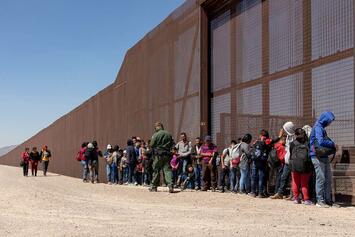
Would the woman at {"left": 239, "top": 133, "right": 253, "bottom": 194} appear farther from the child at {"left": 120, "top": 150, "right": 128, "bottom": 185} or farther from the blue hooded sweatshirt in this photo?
the child at {"left": 120, "top": 150, "right": 128, "bottom": 185}

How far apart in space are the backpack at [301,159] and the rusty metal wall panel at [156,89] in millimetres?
5848

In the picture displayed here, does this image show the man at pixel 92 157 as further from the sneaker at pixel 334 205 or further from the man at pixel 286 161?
the sneaker at pixel 334 205

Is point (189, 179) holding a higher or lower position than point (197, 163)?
lower

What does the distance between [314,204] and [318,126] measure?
139 centimetres

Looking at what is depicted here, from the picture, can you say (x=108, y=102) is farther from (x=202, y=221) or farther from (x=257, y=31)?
(x=202, y=221)

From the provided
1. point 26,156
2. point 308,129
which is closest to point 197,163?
point 308,129

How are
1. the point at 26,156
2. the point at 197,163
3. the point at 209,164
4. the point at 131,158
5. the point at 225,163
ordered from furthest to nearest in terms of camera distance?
the point at 26,156, the point at 131,158, the point at 197,163, the point at 209,164, the point at 225,163

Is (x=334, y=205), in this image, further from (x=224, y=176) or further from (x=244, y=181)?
(x=224, y=176)

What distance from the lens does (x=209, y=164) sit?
46.9ft

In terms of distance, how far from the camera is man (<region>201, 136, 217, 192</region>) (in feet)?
46.9

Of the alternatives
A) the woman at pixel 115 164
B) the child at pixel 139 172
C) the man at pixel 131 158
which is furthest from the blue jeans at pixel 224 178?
the woman at pixel 115 164

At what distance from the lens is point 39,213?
30.0ft

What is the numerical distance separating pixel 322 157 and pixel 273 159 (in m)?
1.88

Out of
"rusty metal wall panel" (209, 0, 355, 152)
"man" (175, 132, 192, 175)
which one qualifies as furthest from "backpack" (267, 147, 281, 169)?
"man" (175, 132, 192, 175)
